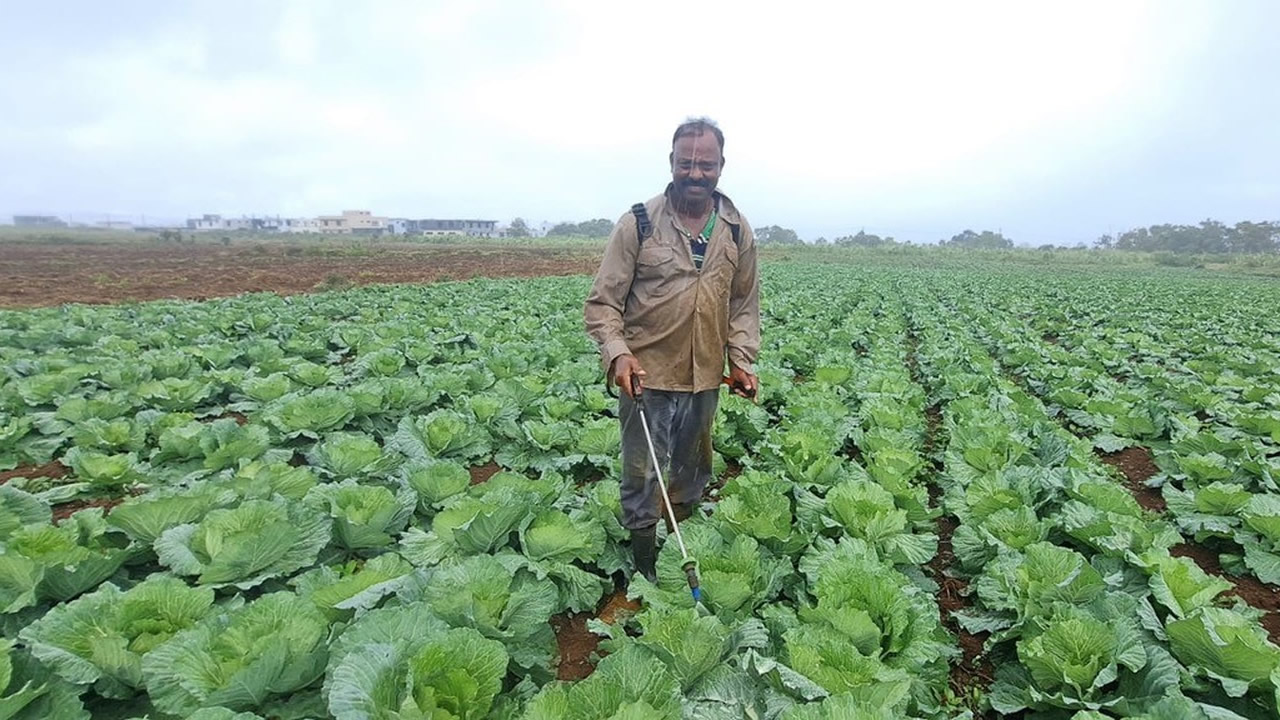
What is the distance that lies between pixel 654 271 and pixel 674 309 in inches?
7.4

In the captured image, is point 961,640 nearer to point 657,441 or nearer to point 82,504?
point 657,441

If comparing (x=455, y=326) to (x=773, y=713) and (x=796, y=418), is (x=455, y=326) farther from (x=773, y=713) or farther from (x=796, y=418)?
(x=773, y=713)

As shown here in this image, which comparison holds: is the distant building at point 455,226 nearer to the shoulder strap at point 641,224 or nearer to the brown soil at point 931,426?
the brown soil at point 931,426

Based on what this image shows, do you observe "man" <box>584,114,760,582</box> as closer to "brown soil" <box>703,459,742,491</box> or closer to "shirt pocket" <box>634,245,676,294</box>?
"shirt pocket" <box>634,245,676,294</box>

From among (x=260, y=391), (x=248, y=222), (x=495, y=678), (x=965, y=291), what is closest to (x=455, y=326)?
(x=260, y=391)

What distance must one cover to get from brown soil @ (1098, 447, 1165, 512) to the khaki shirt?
3.59m

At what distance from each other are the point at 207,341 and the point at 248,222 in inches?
4524

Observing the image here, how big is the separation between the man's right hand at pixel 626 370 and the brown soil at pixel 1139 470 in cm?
399

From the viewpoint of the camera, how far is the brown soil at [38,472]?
14.3 feet

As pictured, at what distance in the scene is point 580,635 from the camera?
276 centimetres

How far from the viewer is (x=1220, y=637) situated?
6.91 feet

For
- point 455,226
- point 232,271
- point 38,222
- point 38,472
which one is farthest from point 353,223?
point 38,472

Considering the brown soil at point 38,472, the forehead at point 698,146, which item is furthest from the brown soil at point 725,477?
the brown soil at point 38,472

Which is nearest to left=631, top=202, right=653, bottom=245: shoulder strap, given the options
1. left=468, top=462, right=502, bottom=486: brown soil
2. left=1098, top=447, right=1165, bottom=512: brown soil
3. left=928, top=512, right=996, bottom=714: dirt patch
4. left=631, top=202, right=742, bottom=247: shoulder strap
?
left=631, top=202, right=742, bottom=247: shoulder strap
